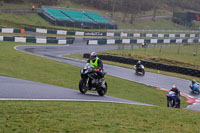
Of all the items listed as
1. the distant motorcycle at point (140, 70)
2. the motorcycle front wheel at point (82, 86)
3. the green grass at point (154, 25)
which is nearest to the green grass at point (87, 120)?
the motorcycle front wheel at point (82, 86)

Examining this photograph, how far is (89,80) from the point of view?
1595cm

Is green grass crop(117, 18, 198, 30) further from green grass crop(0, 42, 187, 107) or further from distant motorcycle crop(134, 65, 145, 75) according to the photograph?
green grass crop(0, 42, 187, 107)

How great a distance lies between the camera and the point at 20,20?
59938 millimetres

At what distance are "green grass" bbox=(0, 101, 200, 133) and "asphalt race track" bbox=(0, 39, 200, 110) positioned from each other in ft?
8.05

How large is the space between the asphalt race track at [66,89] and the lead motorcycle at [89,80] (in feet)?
1.31

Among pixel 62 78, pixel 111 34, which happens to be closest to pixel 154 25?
pixel 111 34

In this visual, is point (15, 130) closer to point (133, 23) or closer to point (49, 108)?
point (49, 108)

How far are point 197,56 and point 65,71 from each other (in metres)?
24.5

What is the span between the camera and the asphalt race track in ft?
44.0

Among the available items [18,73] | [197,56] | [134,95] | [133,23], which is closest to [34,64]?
[18,73]

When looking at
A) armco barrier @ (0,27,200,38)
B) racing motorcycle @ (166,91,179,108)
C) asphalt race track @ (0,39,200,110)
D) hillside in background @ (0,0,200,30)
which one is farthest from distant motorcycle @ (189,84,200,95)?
hillside in background @ (0,0,200,30)

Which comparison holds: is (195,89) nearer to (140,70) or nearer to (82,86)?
(140,70)

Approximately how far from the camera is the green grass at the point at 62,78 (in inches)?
829

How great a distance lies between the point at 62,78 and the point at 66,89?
6577 millimetres
